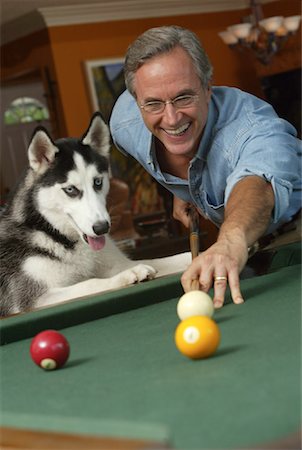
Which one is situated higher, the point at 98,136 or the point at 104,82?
the point at 98,136

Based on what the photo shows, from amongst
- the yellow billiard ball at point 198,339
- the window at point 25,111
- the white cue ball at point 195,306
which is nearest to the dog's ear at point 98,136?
the white cue ball at point 195,306

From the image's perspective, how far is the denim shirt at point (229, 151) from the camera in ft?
7.73

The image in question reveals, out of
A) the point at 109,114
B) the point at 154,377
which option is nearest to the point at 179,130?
the point at 154,377

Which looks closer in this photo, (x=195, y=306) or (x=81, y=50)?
(x=195, y=306)

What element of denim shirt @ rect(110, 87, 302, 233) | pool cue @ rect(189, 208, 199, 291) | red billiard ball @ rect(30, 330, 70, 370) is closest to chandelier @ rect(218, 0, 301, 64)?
denim shirt @ rect(110, 87, 302, 233)

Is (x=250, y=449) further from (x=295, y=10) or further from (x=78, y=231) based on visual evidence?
(x=295, y=10)

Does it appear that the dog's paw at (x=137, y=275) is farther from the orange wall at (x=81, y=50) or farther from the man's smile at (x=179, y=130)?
the orange wall at (x=81, y=50)

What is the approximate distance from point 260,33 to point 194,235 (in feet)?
18.5

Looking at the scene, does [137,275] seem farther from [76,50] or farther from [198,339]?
[76,50]

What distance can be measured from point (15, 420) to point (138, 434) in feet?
0.85

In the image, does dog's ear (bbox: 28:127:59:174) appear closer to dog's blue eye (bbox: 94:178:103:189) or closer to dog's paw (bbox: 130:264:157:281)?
dog's blue eye (bbox: 94:178:103:189)

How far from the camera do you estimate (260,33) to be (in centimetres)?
787

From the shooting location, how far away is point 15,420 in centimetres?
112

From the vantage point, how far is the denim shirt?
2.36 meters
